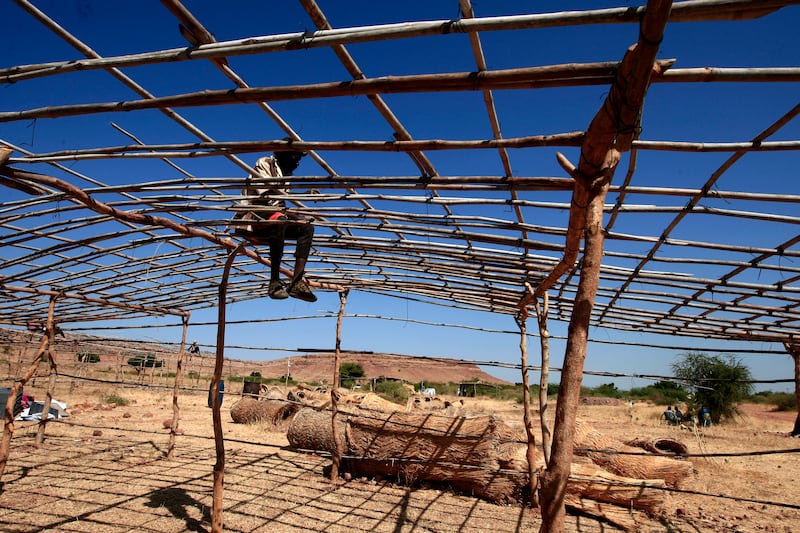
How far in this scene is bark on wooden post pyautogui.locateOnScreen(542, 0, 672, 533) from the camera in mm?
1655

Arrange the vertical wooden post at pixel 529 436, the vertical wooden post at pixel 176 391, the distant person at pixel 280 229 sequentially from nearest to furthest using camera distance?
1. the distant person at pixel 280 229
2. the vertical wooden post at pixel 529 436
3. the vertical wooden post at pixel 176 391

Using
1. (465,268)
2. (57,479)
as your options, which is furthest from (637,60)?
(57,479)

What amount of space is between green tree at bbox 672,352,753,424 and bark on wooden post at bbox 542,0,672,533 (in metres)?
19.6

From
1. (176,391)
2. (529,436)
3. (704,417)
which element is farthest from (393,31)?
(704,417)

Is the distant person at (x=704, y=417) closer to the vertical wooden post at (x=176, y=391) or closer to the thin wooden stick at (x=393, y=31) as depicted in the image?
the vertical wooden post at (x=176, y=391)

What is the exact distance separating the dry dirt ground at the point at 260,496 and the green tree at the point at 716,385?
11.9 meters

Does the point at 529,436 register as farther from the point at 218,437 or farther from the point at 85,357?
the point at 85,357

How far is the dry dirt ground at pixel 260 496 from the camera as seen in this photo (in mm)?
5828

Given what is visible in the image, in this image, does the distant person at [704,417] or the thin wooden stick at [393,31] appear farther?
the distant person at [704,417]

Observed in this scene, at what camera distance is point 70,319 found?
11750mm

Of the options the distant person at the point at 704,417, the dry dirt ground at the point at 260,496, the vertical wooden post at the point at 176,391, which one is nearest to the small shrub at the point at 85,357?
the vertical wooden post at the point at 176,391

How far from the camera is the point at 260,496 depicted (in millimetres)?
7008

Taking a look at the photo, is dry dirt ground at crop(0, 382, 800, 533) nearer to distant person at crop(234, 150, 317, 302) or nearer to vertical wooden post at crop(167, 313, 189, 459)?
vertical wooden post at crop(167, 313, 189, 459)

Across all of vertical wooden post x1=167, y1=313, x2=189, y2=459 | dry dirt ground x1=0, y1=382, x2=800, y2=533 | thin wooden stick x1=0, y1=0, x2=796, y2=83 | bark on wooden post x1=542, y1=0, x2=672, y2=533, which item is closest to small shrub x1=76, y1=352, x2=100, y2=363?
vertical wooden post x1=167, y1=313, x2=189, y2=459
